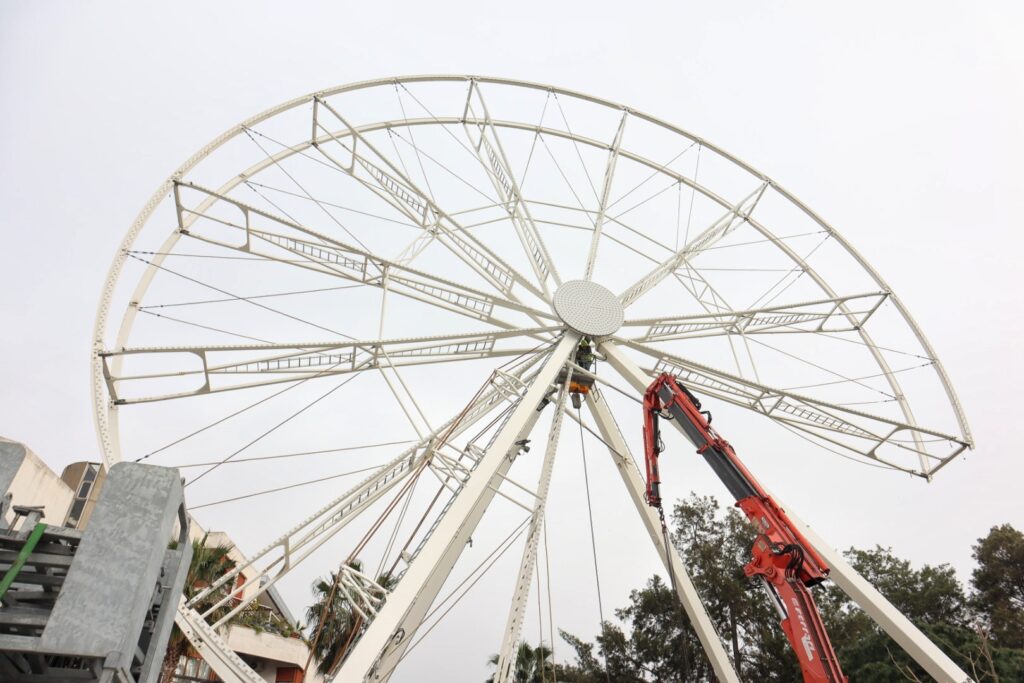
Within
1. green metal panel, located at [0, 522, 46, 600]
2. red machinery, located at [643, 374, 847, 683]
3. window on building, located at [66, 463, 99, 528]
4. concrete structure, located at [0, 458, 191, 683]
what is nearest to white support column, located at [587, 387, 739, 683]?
red machinery, located at [643, 374, 847, 683]

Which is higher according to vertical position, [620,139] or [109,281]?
[620,139]

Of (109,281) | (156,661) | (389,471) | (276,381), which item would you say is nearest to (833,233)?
(389,471)

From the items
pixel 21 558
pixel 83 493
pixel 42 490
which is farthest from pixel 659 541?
pixel 83 493

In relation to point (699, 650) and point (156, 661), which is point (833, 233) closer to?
point (156, 661)

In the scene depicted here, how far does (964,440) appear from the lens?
16797 millimetres

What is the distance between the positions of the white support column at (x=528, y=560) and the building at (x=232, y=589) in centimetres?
716

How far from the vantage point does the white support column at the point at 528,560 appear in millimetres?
13898

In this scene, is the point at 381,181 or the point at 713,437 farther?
the point at 381,181

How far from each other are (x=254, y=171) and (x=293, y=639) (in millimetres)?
24318

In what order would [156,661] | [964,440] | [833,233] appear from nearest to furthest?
1. [156,661]
2. [964,440]
3. [833,233]

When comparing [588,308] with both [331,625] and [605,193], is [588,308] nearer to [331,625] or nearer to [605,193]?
[605,193]

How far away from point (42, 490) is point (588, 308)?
1792cm

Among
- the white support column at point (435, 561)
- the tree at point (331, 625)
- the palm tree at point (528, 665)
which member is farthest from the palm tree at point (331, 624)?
the white support column at point (435, 561)

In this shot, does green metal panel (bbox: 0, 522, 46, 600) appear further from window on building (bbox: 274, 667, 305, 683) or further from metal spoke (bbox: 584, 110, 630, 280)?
window on building (bbox: 274, 667, 305, 683)
